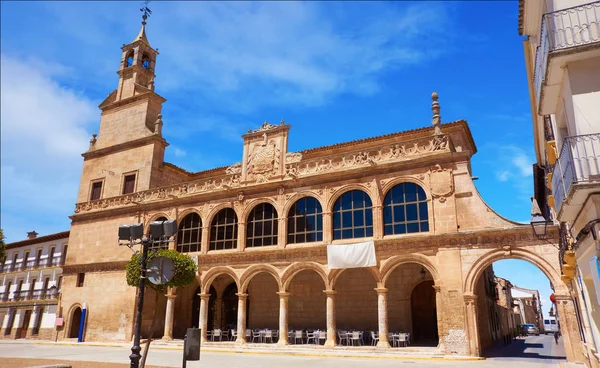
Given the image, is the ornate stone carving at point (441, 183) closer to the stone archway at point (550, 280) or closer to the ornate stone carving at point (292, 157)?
the stone archway at point (550, 280)

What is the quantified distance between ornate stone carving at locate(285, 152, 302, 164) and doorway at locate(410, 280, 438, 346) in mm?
7601

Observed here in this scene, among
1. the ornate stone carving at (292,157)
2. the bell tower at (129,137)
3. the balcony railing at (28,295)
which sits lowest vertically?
the balcony railing at (28,295)

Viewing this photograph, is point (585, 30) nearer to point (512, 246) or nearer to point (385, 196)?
point (512, 246)

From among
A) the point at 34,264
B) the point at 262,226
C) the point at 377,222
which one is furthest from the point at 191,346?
the point at 34,264

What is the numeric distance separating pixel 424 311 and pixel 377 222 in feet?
16.6

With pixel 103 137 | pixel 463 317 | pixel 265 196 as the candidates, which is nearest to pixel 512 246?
pixel 463 317

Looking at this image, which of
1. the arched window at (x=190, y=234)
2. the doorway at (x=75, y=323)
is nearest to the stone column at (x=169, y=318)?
the arched window at (x=190, y=234)

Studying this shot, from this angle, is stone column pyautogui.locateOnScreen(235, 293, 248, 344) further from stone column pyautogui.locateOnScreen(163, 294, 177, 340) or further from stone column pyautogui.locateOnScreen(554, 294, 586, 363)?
stone column pyautogui.locateOnScreen(554, 294, 586, 363)

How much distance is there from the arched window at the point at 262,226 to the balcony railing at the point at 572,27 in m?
13.5

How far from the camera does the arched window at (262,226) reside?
19.0m

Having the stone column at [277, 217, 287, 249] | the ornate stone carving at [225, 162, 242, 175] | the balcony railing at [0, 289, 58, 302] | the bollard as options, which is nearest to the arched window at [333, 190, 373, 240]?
the stone column at [277, 217, 287, 249]

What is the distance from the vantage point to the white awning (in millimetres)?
15898

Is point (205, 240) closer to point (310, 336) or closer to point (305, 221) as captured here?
point (305, 221)

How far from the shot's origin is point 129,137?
A: 2538cm
